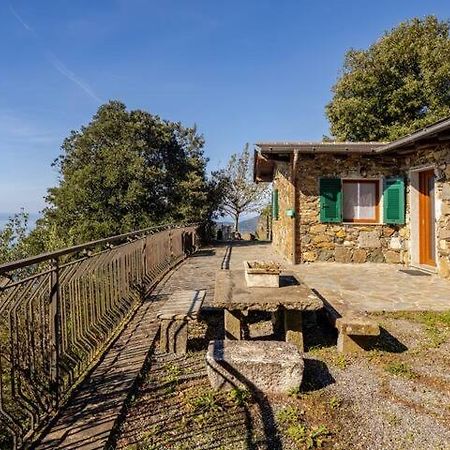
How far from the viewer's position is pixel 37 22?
1000cm

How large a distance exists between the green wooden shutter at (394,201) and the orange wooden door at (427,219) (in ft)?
1.44

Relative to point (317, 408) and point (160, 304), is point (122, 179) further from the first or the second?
point (317, 408)

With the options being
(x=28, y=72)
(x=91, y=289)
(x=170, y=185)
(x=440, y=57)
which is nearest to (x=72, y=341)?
(x=91, y=289)

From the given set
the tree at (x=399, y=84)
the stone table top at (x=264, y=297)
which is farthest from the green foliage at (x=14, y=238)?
the tree at (x=399, y=84)

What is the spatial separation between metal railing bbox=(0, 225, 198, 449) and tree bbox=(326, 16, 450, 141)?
16467 mm

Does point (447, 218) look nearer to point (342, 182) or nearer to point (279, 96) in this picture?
point (342, 182)

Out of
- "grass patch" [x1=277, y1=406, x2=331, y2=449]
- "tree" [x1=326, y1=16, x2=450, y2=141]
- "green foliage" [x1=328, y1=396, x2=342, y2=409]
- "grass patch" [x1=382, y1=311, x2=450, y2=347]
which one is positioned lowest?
"green foliage" [x1=328, y1=396, x2=342, y2=409]

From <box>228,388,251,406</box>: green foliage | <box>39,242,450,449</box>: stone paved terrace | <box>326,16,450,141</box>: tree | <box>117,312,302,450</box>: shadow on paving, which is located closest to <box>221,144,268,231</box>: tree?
<box>326,16,450,141</box>: tree

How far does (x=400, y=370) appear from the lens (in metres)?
3.34

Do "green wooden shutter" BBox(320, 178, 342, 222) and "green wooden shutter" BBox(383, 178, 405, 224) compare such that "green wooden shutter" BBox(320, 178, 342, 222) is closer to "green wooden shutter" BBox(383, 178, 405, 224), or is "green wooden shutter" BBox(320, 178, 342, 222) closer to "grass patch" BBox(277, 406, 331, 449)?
"green wooden shutter" BBox(383, 178, 405, 224)

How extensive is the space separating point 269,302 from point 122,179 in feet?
46.7

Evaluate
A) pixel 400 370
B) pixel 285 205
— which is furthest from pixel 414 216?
pixel 400 370

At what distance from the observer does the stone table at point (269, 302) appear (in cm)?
361

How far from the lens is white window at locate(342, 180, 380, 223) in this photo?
32.0 ft
